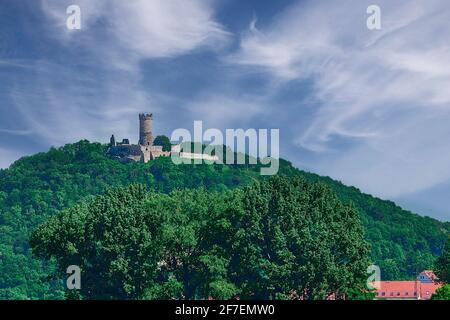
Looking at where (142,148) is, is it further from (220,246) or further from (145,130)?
(220,246)

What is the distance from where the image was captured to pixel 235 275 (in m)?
53.8

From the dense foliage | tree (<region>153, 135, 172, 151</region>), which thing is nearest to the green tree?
the dense foliage

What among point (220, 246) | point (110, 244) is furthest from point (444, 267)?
point (110, 244)

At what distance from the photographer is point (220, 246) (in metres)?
55.0

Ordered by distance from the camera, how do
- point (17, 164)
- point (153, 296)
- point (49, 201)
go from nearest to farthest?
point (153, 296)
point (49, 201)
point (17, 164)

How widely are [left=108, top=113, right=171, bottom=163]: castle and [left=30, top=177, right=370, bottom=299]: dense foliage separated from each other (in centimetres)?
10902

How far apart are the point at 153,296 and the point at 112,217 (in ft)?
16.8

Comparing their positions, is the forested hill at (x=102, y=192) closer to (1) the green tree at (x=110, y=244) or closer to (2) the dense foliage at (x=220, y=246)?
(1) the green tree at (x=110, y=244)

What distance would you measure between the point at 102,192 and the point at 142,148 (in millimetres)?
26031

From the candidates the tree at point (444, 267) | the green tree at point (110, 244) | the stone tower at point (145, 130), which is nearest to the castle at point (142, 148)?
the stone tower at point (145, 130)

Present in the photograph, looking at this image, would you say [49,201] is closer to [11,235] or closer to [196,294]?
[11,235]
